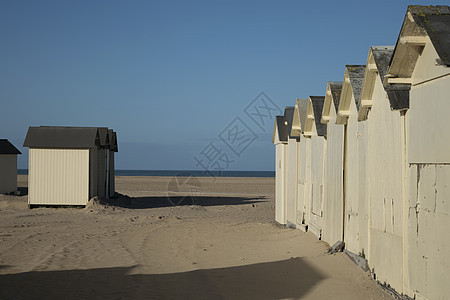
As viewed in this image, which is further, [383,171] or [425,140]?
[383,171]

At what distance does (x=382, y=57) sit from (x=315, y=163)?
18.4 ft

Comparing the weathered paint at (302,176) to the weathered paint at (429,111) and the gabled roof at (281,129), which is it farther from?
the weathered paint at (429,111)

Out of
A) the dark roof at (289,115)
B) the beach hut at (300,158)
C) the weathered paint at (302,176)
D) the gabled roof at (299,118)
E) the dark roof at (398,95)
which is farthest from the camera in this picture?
the dark roof at (289,115)

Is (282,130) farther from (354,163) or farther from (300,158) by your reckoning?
(354,163)

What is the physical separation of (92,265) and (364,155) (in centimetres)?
567

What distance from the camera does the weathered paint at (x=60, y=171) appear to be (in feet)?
73.2

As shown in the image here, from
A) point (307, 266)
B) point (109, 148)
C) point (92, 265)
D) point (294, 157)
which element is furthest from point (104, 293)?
point (109, 148)

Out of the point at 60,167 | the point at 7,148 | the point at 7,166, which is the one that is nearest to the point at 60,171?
the point at 60,167

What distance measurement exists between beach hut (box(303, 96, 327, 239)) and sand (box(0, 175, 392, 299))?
0.50 metres

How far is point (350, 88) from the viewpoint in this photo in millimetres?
10141

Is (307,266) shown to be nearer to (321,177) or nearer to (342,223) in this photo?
(342,223)

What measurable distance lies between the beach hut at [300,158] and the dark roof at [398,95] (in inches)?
300

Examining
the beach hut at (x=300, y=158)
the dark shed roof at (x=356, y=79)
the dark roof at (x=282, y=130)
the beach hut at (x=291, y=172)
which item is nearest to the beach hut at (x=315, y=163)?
the beach hut at (x=300, y=158)

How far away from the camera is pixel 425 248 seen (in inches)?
247
